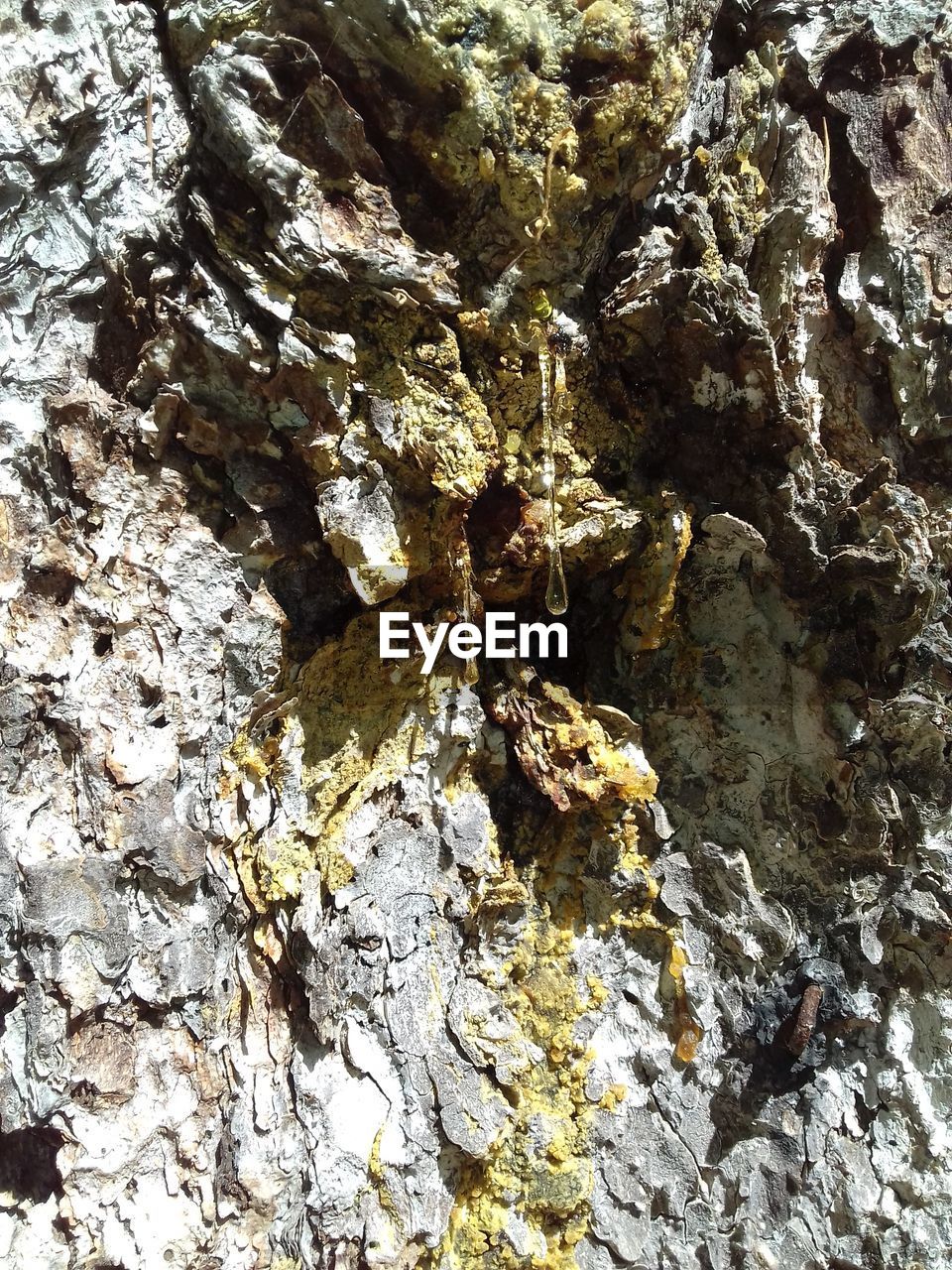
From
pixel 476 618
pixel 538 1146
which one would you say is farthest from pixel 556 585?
pixel 538 1146

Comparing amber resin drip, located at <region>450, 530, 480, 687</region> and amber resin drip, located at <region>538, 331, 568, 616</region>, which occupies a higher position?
amber resin drip, located at <region>538, 331, 568, 616</region>

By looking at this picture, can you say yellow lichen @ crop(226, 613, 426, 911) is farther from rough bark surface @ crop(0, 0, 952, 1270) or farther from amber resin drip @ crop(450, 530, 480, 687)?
amber resin drip @ crop(450, 530, 480, 687)

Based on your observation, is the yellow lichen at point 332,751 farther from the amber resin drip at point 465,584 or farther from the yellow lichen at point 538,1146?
the yellow lichen at point 538,1146

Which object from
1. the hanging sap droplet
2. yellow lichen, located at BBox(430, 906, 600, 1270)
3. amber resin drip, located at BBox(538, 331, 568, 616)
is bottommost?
yellow lichen, located at BBox(430, 906, 600, 1270)

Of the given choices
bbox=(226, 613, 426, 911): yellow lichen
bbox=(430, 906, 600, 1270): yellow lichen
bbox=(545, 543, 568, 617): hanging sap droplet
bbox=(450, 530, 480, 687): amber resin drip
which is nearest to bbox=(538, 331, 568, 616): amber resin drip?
bbox=(545, 543, 568, 617): hanging sap droplet

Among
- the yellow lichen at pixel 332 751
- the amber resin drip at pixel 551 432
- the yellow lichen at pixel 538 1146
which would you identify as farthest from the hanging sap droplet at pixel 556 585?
the yellow lichen at pixel 538 1146
